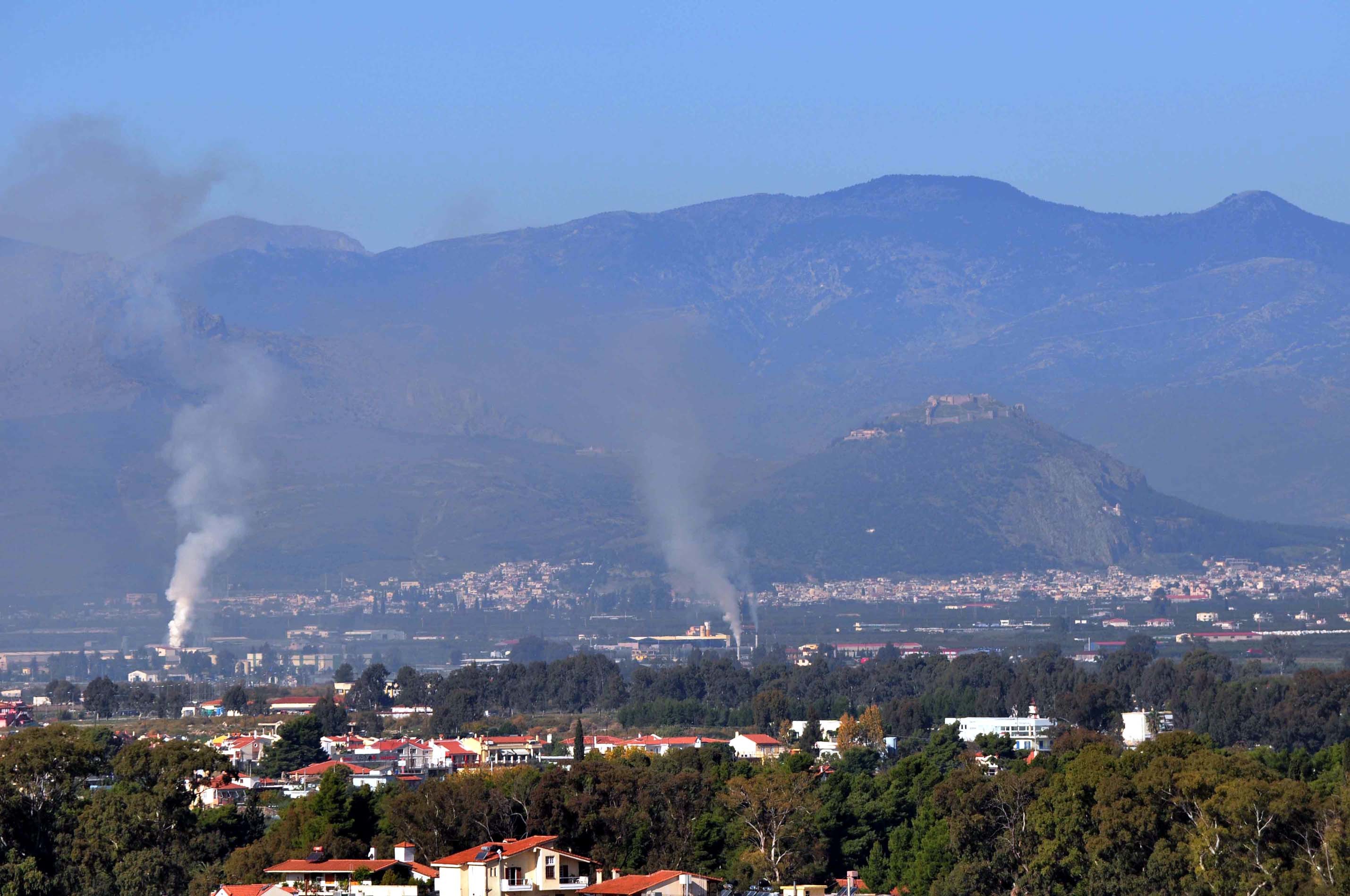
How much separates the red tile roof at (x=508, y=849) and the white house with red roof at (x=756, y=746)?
139 feet

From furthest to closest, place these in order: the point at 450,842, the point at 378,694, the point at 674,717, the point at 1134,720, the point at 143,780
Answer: the point at 378,694 < the point at 674,717 < the point at 1134,720 < the point at 143,780 < the point at 450,842

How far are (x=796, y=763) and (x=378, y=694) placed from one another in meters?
63.3

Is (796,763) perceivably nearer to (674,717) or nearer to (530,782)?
(530,782)

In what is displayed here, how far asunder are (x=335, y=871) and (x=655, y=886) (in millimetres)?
6713

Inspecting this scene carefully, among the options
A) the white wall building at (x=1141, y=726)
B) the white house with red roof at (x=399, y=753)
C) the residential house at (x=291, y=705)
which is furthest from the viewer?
the residential house at (x=291, y=705)

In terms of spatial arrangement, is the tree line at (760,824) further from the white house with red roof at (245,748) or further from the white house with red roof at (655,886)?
the white house with red roof at (245,748)

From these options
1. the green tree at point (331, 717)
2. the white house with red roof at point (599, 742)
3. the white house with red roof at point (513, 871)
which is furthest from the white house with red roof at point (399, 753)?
the white house with red roof at point (513, 871)

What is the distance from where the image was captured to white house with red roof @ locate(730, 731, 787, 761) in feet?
316

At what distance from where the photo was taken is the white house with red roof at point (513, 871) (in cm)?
4856

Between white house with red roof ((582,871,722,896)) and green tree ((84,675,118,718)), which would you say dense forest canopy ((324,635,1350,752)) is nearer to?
green tree ((84,675,118,718))

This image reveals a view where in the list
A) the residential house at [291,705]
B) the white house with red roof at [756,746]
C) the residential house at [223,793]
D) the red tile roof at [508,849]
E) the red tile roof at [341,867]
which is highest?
the residential house at [291,705]

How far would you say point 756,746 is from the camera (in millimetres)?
98375

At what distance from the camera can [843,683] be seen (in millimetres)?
135875

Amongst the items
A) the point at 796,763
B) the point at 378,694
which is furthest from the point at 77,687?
the point at 796,763
